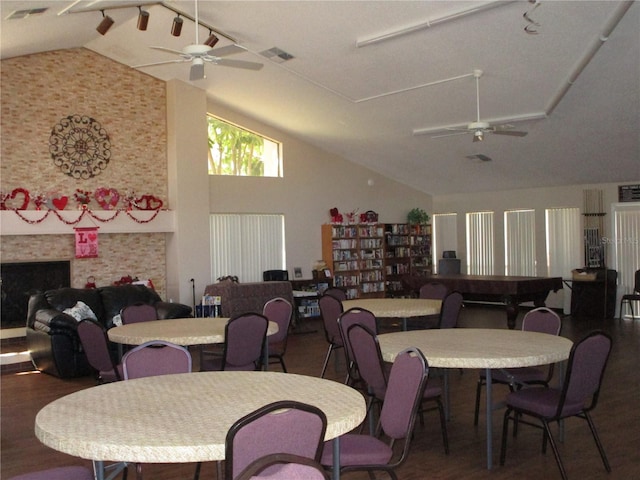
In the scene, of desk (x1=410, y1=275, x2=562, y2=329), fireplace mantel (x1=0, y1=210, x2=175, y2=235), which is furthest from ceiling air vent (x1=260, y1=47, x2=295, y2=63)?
desk (x1=410, y1=275, x2=562, y2=329)

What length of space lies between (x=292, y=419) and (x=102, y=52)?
32.6 feet

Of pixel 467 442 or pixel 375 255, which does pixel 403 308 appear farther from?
Result: pixel 375 255

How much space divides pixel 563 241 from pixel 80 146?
9589 mm

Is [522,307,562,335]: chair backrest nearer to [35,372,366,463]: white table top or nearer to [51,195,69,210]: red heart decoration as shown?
[35,372,366,463]: white table top

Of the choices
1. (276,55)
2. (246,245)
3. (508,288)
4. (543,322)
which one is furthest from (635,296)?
(276,55)

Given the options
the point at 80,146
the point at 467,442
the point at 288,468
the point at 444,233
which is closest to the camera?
the point at 288,468

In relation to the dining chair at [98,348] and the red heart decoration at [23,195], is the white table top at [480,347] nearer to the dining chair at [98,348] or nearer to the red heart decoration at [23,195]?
the dining chair at [98,348]

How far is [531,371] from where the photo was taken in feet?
16.3

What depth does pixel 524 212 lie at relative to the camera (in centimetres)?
1356

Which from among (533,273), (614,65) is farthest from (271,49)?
(533,273)

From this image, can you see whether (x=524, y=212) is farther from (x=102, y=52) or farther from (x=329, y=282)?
(x=102, y=52)

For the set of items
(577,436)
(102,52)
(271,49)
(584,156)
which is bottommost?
(577,436)

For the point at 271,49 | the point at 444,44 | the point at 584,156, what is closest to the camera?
the point at 444,44

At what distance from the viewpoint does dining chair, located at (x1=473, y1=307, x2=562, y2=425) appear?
4770 mm
